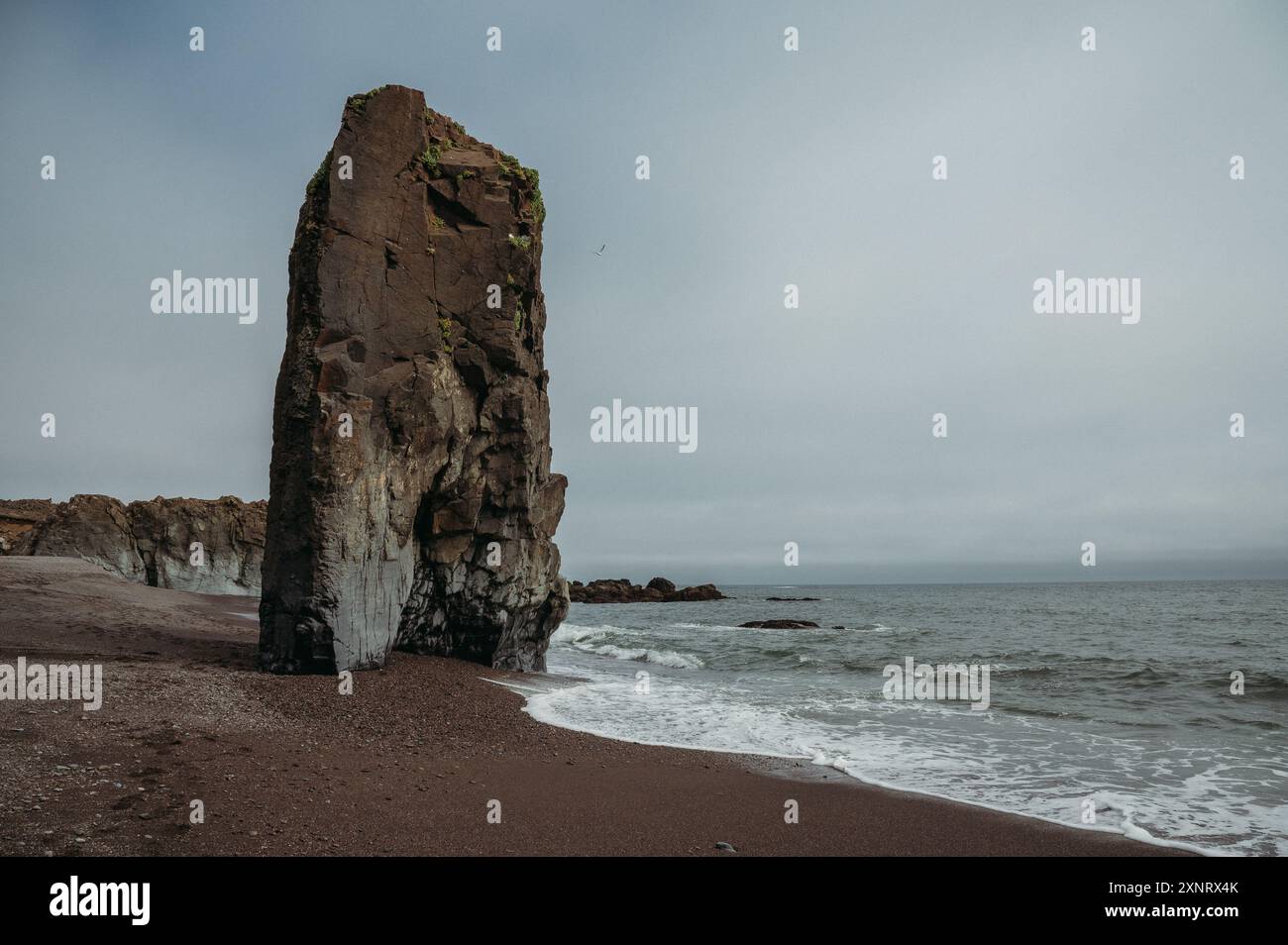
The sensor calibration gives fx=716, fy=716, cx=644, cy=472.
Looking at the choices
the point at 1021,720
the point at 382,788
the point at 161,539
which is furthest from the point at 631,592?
the point at 382,788

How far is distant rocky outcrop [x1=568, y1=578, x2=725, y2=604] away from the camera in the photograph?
285ft

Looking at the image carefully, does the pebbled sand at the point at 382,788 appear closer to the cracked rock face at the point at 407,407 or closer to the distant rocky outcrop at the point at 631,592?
the cracked rock face at the point at 407,407

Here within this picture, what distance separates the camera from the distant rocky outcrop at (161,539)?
35938 millimetres

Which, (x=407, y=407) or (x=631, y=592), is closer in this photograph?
(x=407, y=407)

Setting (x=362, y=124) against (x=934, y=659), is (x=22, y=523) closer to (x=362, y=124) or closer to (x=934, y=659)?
(x=362, y=124)

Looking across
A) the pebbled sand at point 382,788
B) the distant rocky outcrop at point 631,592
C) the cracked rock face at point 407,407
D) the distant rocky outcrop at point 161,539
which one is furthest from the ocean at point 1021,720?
the distant rocky outcrop at point 631,592

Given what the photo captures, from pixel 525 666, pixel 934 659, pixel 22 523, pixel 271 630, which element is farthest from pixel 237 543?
pixel 934 659

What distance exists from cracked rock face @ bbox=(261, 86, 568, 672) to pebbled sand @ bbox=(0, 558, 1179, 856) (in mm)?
2196

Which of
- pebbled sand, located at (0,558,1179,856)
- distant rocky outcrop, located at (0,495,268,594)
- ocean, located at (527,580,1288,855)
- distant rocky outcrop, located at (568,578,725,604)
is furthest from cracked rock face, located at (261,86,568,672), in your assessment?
distant rocky outcrop, located at (568,578,725,604)

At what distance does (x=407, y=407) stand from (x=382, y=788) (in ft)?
25.7

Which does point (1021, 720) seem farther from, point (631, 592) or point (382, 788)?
point (631, 592)

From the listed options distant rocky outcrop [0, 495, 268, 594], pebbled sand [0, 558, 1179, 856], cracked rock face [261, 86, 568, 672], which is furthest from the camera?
distant rocky outcrop [0, 495, 268, 594]

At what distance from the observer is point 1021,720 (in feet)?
45.0

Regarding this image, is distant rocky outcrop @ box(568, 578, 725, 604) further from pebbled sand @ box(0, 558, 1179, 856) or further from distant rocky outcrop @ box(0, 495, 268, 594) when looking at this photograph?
pebbled sand @ box(0, 558, 1179, 856)
